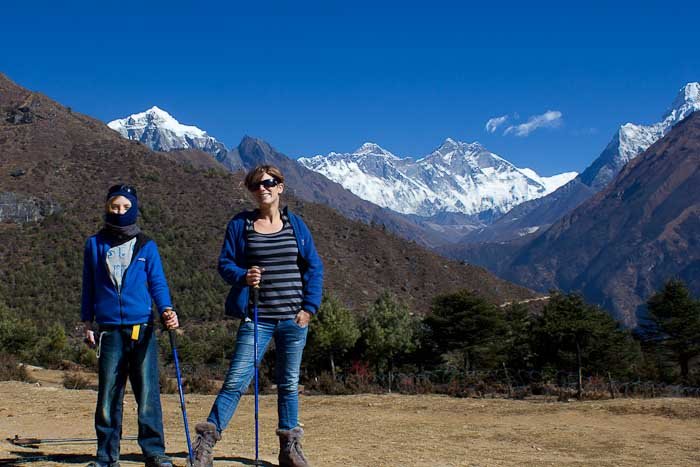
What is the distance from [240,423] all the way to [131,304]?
16.5 feet

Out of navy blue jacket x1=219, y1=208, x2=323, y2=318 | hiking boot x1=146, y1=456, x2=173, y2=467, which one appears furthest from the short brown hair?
hiking boot x1=146, y1=456, x2=173, y2=467

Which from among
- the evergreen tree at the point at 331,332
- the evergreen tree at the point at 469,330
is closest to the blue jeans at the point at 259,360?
the evergreen tree at the point at 331,332

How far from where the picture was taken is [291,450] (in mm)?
5156

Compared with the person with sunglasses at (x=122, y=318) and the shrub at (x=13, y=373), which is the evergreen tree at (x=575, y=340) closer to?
the shrub at (x=13, y=373)

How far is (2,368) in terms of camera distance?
15016 millimetres

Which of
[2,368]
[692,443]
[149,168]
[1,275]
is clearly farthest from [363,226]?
[692,443]

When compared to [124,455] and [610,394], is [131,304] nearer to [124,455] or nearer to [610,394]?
[124,455]

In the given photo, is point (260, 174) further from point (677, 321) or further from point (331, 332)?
point (677, 321)

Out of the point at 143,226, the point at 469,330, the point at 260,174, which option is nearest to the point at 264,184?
the point at 260,174

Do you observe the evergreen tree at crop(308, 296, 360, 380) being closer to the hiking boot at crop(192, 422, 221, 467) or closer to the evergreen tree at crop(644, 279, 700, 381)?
the hiking boot at crop(192, 422, 221, 467)

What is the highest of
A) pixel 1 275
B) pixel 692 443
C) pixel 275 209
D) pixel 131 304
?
pixel 1 275

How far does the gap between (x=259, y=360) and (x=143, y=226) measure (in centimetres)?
6411

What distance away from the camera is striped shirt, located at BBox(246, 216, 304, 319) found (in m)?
5.11

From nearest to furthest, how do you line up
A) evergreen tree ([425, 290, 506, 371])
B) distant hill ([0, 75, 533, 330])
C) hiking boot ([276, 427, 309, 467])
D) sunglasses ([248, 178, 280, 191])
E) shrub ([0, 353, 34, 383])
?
hiking boot ([276, 427, 309, 467]), sunglasses ([248, 178, 280, 191]), shrub ([0, 353, 34, 383]), evergreen tree ([425, 290, 506, 371]), distant hill ([0, 75, 533, 330])
